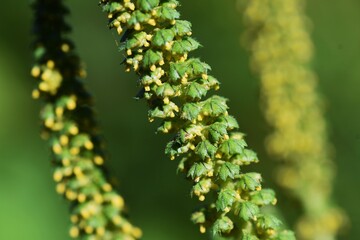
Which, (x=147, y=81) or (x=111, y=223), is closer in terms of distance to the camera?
(x=147, y=81)

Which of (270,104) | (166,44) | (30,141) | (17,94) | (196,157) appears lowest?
(196,157)

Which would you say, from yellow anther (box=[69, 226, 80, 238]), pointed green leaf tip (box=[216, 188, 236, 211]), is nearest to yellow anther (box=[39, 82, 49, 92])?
yellow anther (box=[69, 226, 80, 238])

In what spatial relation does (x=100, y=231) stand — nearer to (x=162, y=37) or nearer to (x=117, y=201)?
(x=117, y=201)

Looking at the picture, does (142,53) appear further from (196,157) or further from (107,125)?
(107,125)

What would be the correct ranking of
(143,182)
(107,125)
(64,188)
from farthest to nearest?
(107,125), (143,182), (64,188)

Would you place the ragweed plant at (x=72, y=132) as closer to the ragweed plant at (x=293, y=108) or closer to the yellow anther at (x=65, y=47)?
the yellow anther at (x=65, y=47)

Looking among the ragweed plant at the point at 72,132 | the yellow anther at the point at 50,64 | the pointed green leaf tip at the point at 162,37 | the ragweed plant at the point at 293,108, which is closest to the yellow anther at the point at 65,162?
the ragweed plant at the point at 72,132

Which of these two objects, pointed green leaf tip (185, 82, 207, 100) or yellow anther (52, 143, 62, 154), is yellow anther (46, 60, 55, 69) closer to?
yellow anther (52, 143, 62, 154)

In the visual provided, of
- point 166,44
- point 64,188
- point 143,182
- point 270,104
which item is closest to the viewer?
point 166,44

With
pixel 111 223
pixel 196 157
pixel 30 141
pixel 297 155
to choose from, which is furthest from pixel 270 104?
pixel 30 141
